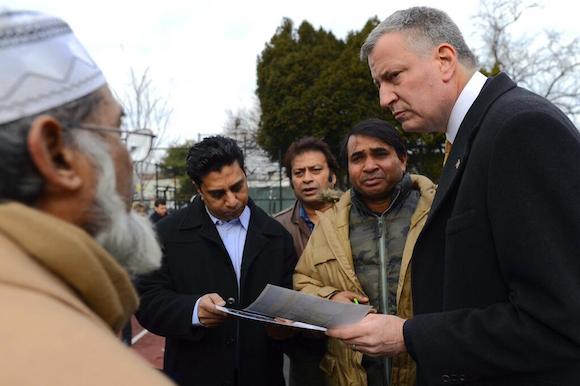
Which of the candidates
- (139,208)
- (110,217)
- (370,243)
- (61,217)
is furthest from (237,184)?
(139,208)

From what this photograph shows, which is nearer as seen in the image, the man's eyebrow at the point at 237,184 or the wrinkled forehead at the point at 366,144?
the wrinkled forehead at the point at 366,144

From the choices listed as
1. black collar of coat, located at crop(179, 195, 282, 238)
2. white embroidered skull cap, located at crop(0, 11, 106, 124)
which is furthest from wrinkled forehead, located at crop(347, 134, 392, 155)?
white embroidered skull cap, located at crop(0, 11, 106, 124)

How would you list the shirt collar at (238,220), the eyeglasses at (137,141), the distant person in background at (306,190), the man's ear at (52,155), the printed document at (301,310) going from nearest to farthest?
the man's ear at (52,155) → the eyeglasses at (137,141) → the printed document at (301,310) → the shirt collar at (238,220) → the distant person in background at (306,190)

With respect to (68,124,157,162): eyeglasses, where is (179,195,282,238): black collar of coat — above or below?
below

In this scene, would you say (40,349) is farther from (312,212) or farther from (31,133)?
(312,212)

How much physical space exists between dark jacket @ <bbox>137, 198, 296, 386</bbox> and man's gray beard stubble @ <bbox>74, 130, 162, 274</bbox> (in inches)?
62.4

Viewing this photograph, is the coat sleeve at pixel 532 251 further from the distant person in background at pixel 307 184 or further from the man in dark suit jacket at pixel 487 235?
the distant person in background at pixel 307 184

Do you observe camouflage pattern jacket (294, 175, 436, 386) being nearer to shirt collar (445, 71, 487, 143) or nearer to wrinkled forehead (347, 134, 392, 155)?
wrinkled forehead (347, 134, 392, 155)

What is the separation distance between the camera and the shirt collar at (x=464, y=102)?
1979mm

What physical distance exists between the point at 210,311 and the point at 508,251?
159cm

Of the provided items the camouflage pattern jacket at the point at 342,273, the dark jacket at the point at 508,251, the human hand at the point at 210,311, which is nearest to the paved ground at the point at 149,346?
the human hand at the point at 210,311

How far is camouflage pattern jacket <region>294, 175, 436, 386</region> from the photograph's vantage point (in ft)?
8.73

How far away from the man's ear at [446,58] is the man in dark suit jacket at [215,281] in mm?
1516

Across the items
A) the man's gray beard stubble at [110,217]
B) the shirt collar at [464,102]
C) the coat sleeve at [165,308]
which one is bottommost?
the coat sleeve at [165,308]
